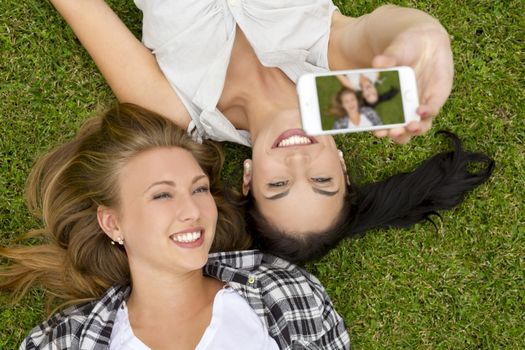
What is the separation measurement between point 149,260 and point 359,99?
1.74 metres

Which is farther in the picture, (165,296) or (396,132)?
(165,296)

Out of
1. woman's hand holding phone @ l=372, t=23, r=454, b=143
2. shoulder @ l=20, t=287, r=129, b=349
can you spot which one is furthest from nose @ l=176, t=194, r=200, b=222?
woman's hand holding phone @ l=372, t=23, r=454, b=143

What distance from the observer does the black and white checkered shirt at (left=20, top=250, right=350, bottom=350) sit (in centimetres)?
377

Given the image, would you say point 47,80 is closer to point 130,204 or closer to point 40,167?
point 40,167

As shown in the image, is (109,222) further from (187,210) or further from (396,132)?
(396,132)

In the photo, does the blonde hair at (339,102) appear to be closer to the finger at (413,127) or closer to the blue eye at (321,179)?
the finger at (413,127)

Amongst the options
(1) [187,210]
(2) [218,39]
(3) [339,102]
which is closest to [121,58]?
(2) [218,39]

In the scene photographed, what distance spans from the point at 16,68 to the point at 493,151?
357cm

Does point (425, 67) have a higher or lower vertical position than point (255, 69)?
higher

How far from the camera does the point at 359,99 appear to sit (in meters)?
2.56

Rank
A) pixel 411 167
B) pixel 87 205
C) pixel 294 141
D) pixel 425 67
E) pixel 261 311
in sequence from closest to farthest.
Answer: pixel 425 67 → pixel 294 141 → pixel 261 311 → pixel 87 205 → pixel 411 167

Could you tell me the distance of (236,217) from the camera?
13.6 feet

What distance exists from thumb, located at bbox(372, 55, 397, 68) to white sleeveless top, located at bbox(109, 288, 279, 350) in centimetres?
196

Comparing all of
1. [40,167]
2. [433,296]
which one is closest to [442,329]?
[433,296]
